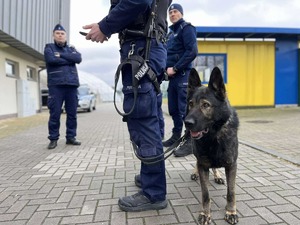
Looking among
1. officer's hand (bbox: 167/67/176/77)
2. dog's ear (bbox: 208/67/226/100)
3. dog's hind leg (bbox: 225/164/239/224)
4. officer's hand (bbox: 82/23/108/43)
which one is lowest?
dog's hind leg (bbox: 225/164/239/224)

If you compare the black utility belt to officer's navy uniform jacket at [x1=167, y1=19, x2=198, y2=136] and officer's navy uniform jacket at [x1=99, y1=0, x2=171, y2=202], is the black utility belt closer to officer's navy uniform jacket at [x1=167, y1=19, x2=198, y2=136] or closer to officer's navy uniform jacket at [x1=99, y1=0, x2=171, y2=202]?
officer's navy uniform jacket at [x1=99, y1=0, x2=171, y2=202]

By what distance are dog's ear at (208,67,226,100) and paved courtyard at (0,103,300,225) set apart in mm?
1117

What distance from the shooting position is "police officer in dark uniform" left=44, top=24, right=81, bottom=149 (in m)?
6.00

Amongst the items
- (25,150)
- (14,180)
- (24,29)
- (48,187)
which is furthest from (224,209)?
(24,29)

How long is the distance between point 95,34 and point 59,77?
11.9 feet

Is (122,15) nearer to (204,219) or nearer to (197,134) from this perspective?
(197,134)

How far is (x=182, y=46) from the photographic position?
201 inches

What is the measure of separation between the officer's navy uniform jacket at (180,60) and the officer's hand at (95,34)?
235 centimetres

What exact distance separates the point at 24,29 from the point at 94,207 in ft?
40.3

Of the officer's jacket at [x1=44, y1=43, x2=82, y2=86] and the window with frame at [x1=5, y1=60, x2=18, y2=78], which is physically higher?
the window with frame at [x1=5, y1=60, x2=18, y2=78]

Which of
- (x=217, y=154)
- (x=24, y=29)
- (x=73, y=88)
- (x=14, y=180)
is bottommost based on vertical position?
(x=14, y=180)

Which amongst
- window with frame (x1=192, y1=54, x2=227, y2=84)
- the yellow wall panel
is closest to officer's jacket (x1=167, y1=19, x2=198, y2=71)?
window with frame (x1=192, y1=54, x2=227, y2=84)

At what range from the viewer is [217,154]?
262 centimetres

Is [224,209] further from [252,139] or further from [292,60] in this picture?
[292,60]
